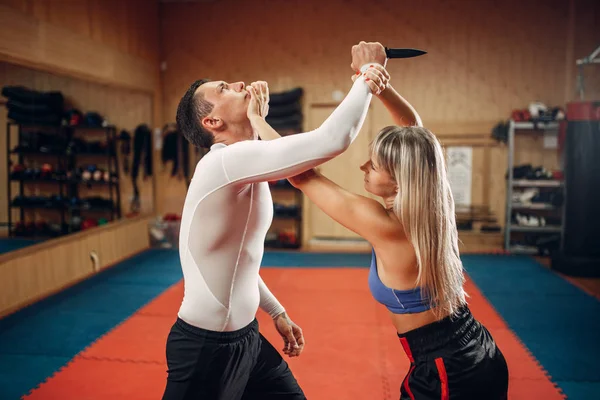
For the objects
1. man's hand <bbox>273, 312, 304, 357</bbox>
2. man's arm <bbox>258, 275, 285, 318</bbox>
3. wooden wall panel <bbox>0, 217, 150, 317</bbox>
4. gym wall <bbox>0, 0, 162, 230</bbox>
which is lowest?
wooden wall panel <bbox>0, 217, 150, 317</bbox>

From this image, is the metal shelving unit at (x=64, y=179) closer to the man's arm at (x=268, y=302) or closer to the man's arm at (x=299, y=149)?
the man's arm at (x=268, y=302)

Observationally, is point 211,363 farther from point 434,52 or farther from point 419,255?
point 434,52

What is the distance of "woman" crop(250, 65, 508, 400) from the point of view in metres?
1.38

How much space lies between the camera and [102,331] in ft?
13.4

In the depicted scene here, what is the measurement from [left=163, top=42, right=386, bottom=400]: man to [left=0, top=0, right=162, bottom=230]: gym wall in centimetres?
382

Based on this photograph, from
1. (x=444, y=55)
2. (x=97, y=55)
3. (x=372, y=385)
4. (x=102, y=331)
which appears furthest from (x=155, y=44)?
(x=372, y=385)

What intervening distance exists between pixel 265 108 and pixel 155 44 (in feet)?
23.1

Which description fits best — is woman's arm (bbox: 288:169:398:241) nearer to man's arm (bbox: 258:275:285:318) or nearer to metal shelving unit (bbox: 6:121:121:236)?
man's arm (bbox: 258:275:285:318)

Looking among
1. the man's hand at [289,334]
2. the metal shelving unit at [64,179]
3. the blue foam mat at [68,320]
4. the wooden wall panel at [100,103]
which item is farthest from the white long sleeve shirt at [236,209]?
the metal shelving unit at [64,179]

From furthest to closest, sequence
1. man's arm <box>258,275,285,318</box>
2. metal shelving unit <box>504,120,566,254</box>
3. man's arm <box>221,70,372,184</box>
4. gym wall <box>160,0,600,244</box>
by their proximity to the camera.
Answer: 1. gym wall <box>160,0,600,244</box>
2. metal shelving unit <box>504,120,566,254</box>
3. man's arm <box>258,275,285,318</box>
4. man's arm <box>221,70,372,184</box>

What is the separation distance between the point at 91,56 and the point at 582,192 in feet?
20.7

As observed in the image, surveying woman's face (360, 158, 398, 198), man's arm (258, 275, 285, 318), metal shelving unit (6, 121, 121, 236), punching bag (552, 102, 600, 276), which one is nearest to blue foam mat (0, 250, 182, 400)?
metal shelving unit (6, 121, 121, 236)

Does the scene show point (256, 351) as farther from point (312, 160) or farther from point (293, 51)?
point (293, 51)

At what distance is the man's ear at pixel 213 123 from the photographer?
1646mm
